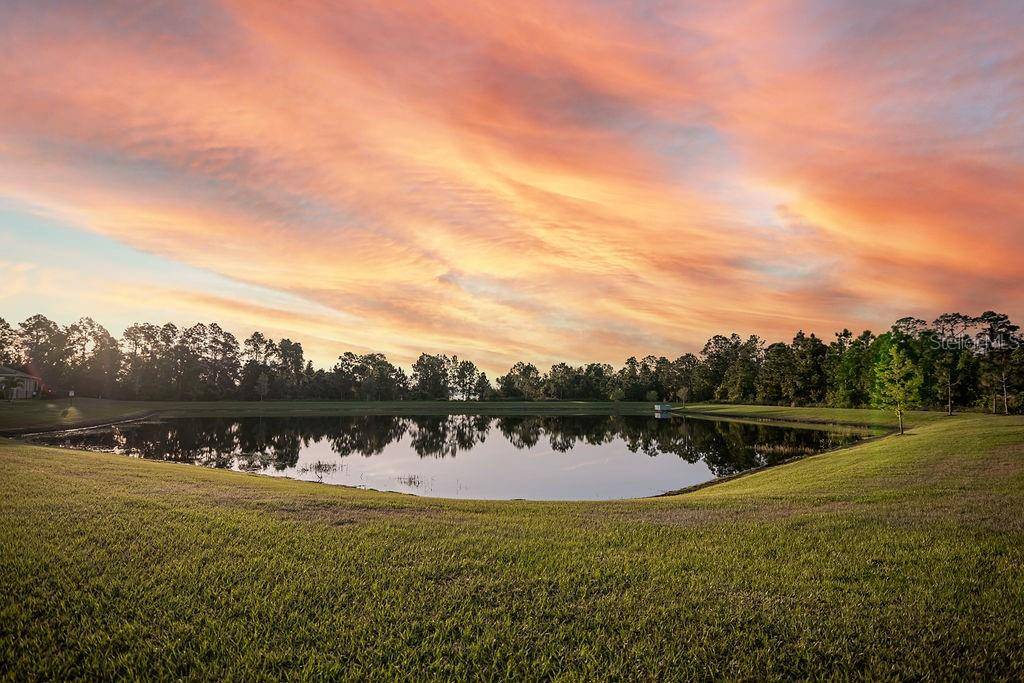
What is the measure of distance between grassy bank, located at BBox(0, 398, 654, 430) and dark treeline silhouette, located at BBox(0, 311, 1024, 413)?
14.1 metres

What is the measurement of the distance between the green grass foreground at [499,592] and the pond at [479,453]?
44.6 ft

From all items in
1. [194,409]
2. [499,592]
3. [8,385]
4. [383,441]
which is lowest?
[383,441]

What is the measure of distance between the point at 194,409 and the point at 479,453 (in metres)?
62.7

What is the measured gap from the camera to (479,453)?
38844 millimetres

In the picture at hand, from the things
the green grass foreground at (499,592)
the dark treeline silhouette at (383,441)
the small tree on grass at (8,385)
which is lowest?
the dark treeline silhouette at (383,441)

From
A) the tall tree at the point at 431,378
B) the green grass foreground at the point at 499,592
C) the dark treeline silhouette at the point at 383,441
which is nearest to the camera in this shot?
the green grass foreground at the point at 499,592

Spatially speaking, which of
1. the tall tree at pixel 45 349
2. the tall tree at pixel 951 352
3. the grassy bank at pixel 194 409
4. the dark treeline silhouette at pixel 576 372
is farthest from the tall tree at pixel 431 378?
the tall tree at pixel 951 352

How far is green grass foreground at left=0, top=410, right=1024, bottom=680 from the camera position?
492 cm

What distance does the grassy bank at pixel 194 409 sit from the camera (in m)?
47.6

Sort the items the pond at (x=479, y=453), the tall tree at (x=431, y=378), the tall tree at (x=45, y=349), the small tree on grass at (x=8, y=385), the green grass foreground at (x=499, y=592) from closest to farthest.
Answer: the green grass foreground at (x=499, y=592) < the pond at (x=479, y=453) < the small tree on grass at (x=8, y=385) < the tall tree at (x=45, y=349) < the tall tree at (x=431, y=378)

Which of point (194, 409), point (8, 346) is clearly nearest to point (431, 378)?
point (194, 409)

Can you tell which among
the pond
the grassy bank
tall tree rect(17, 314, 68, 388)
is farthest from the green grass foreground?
tall tree rect(17, 314, 68, 388)

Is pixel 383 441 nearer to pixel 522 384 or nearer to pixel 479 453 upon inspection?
pixel 479 453

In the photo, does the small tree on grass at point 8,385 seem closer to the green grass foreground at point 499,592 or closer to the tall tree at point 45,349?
the tall tree at point 45,349
